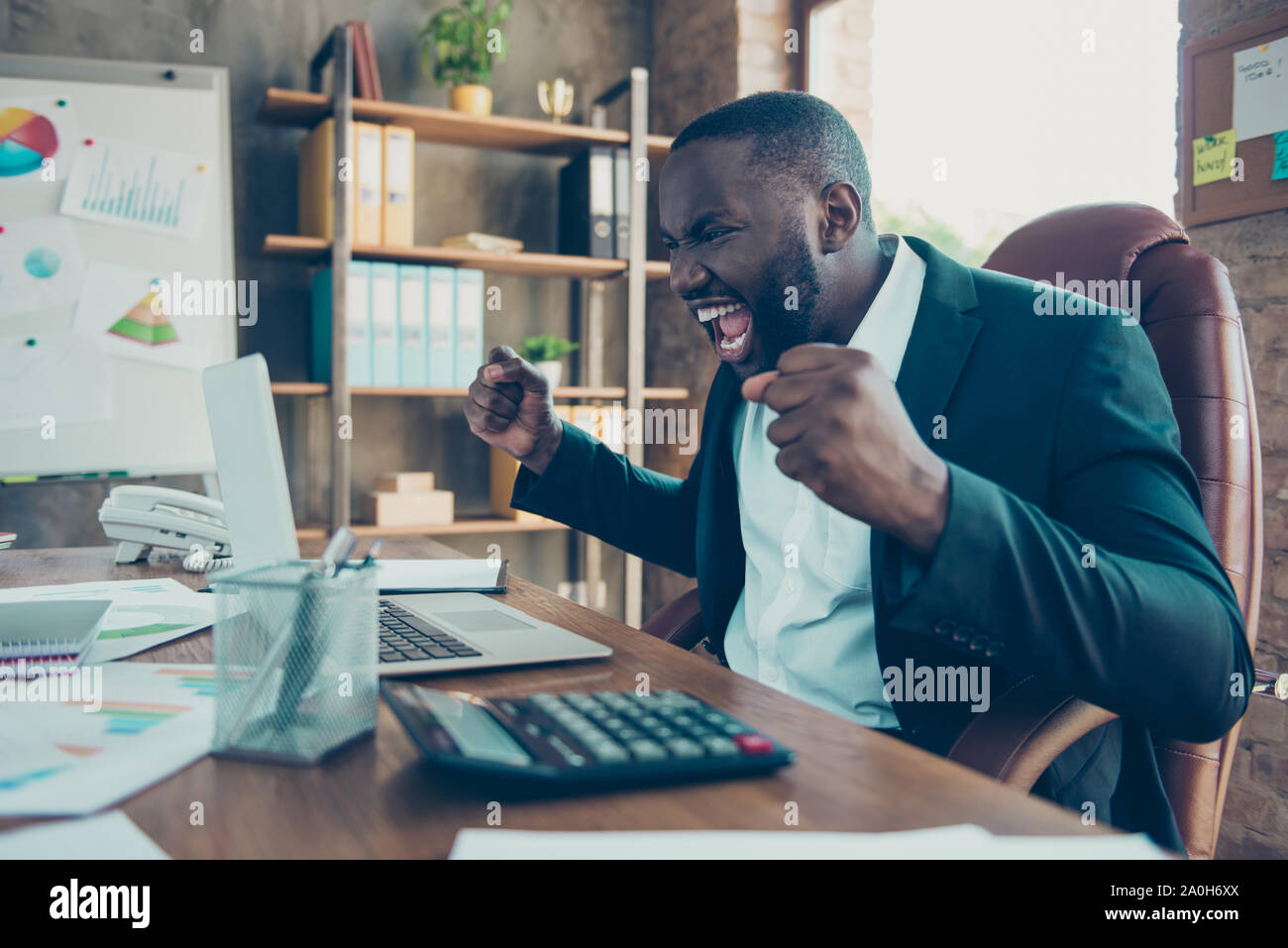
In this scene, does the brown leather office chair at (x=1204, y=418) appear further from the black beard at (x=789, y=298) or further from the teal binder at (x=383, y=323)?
the teal binder at (x=383, y=323)

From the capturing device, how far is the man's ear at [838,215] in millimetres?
1224

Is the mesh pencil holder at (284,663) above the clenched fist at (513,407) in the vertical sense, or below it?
below

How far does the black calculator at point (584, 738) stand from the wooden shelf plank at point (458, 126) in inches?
92.0

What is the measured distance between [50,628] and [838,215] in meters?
0.98

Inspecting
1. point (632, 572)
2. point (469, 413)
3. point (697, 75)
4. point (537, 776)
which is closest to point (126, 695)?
point (537, 776)

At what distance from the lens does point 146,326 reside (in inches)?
94.9

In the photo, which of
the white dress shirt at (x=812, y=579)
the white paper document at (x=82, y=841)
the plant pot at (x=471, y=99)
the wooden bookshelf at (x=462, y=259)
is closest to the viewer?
the white paper document at (x=82, y=841)

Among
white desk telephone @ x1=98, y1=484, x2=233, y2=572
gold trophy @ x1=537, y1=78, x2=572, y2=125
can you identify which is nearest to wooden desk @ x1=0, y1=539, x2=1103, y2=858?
white desk telephone @ x1=98, y1=484, x2=233, y2=572

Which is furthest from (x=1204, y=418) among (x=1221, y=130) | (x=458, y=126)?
(x=458, y=126)

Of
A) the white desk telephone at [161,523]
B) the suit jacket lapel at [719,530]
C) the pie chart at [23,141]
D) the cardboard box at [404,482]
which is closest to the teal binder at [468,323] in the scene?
the cardboard box at [404,482]

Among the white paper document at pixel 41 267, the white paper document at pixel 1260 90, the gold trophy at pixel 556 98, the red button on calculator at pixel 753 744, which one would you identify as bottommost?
the red button on calculator at pixel 753 744

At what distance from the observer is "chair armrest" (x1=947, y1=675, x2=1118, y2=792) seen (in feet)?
2.58

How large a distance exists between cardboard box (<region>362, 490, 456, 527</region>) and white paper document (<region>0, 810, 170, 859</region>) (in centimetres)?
226

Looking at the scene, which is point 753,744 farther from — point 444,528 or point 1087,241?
point 444,528
